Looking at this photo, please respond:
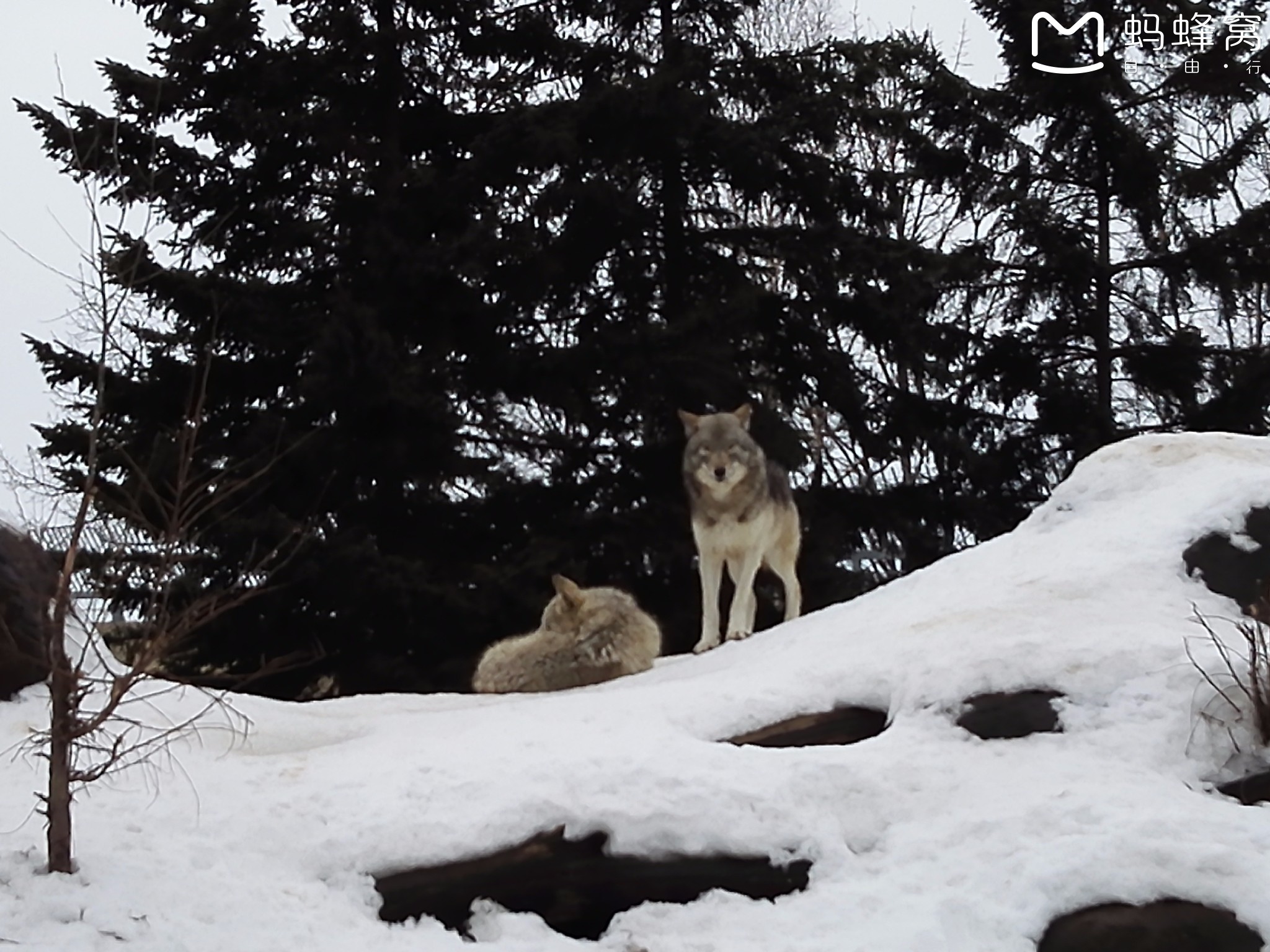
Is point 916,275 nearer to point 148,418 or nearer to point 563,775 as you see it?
point 148,418

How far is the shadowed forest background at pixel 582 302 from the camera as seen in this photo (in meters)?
Answer: 12.1

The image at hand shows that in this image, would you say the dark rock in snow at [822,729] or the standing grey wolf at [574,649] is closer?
the dark rock in snow at [822,729]

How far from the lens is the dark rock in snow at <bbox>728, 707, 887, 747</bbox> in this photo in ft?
19.8

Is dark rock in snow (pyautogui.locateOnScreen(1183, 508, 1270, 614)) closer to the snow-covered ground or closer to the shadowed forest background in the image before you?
the snow-covered ground

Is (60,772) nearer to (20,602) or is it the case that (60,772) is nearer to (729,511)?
(20,602)

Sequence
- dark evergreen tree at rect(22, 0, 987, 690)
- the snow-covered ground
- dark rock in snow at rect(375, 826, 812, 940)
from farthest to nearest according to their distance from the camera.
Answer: dark evergreen tree at rect(22, 0, 987, 690) < dark rock in snow at rect(375, 826, 812, 940) < the snow-covered ground

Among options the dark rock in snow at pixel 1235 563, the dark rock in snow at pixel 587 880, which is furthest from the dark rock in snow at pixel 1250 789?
the dark rock in snow at pixel 587 880

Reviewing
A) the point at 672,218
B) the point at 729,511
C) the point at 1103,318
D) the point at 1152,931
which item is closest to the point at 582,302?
the point at 672,218

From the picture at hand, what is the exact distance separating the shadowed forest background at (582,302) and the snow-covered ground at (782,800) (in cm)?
518

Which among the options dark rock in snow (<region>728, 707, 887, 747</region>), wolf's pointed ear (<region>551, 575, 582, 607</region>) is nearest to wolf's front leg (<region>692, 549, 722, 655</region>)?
wolf's pointed ear (<region>551, 575, 582, 607</region>)

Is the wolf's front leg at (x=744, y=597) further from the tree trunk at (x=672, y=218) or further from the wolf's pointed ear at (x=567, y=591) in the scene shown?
the tree trunk at (x=672, y=218)

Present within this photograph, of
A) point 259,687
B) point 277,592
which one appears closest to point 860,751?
point 277,592

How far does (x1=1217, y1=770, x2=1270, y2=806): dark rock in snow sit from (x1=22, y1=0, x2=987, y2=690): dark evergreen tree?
7.54 m

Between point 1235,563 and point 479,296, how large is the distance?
840 cm
